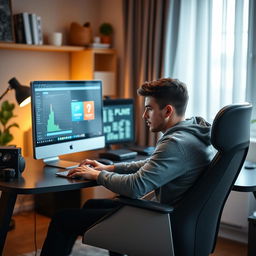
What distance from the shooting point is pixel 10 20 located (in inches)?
137

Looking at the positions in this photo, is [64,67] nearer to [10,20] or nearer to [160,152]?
[10,20]

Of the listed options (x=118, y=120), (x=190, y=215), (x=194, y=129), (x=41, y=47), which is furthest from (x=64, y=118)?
(x=41, y=47)

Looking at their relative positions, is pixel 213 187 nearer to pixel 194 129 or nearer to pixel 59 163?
pixel 194 129

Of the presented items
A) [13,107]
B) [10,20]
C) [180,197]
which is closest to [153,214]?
[180,197]

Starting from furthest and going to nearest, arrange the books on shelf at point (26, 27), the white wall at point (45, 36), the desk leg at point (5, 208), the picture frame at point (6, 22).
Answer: the white wall at point (45, 36), the books on shelf at point (26, 27), the picture frame at point (6, 22), the desk leg at point (5, 208)

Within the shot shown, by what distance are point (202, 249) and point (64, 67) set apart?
2.43m

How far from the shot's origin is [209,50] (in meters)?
3.40

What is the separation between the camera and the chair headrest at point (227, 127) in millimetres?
1929

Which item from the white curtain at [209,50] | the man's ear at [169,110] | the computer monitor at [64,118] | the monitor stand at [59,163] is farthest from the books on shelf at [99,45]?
the man's ear at [169,110]

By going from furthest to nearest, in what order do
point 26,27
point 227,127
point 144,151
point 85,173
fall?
1. point 26,27
2. point 144,151
3. point 85,173
4. point 227,127

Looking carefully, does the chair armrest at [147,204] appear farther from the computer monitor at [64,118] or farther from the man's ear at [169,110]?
the computer monitor at [64,118]

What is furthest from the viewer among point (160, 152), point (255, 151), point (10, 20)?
point (10, 20)

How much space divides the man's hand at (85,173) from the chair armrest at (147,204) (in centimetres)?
24

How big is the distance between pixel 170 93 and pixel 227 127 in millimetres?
347
